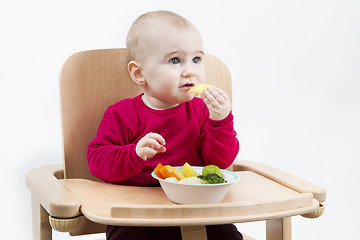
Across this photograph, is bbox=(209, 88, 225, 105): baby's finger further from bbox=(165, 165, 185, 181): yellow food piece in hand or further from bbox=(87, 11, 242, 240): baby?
bbox=(165, 165, 185, 181): yellow food piece in hand

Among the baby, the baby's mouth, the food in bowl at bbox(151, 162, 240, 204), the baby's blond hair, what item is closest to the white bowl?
the food in bowl at bbox(151, 162, 240, 204)

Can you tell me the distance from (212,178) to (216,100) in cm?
19

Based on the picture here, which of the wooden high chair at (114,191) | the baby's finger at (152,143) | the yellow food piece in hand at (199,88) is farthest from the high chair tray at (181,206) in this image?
the yellow food piece in hand at (199,88)

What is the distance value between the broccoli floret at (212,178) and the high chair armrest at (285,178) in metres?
0.22

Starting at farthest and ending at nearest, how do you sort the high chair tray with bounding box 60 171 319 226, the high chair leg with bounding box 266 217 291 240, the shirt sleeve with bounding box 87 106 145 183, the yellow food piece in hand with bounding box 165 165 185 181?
the high chair leg with bounding box 266 217 291 240, the shirt sleeve with bounding box 87 106 145 183, the yellow food piece in hand with bounding box 165 165 185 181, the high chair tray with bounding box 60 171 319 226

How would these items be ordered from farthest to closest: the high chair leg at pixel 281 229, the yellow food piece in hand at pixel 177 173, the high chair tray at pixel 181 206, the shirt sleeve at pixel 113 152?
the high chair leg at pixel 281 229 → the shirt sleeve at pixel 113 152 → the yellow food piece in hand at pixel 177 173 → the high chair tray at pixel 181 206

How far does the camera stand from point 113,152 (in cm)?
135

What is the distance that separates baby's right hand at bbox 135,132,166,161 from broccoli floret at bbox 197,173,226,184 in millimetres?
102

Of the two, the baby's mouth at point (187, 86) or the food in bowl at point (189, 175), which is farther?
the baby's mouth at point (187, 86)

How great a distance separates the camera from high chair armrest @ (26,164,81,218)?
1196 millimetres

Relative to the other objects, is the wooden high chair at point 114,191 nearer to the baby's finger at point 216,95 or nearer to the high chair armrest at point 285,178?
the high chair armrest at point 285,178

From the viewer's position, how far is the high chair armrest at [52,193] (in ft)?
3.92

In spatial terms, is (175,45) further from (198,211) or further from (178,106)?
(198,211)

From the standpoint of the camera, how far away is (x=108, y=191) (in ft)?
4.31
